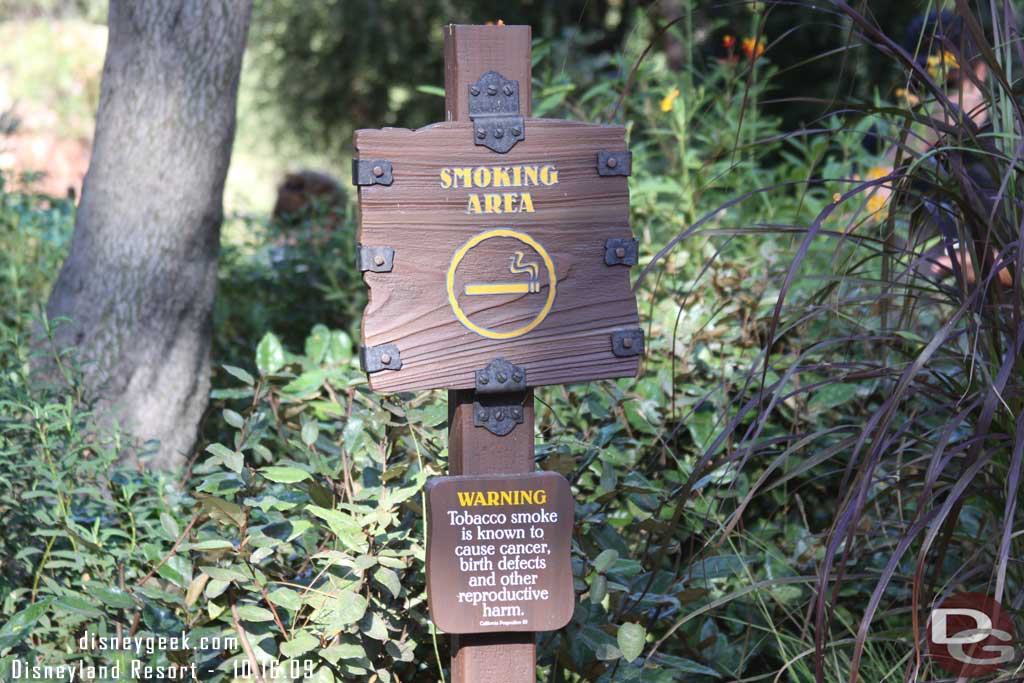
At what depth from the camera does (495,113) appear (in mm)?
2053

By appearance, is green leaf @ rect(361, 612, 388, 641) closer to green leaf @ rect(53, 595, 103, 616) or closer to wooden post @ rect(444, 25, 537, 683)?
wooden post @ rect(444, 25, 537, 683)

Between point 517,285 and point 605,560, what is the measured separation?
1.88ft

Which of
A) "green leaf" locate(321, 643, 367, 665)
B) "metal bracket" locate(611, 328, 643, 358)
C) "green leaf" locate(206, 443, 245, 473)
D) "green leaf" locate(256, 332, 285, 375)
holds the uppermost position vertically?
"green leaf" locate(256, 332, 285, 375)

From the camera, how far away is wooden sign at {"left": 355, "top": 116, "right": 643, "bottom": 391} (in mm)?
1997

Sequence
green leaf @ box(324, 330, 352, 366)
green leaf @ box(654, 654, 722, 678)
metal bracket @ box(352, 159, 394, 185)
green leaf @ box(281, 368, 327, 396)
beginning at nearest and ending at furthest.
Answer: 1. metal bracket @ box(352, 159, 394, 185)
2. green leaf @ box(654, 654, 722, 678)
3. green leaf @ box(281, 368, 327, 396)
4. green leaf @ box(324, 330, 352, 366)

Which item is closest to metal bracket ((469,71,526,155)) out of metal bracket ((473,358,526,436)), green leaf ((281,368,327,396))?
metal bracket ((473,358,526,436))

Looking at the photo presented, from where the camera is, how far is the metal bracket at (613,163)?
6.88ft

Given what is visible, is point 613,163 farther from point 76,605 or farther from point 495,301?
point 76,605

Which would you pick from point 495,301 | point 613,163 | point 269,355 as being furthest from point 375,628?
point 269,355

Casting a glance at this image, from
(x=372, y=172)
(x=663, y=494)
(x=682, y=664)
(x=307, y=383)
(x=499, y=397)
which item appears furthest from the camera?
(x=307, y=383)

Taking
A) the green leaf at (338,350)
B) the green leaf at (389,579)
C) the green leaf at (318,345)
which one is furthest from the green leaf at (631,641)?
the green leaf at (338,350)

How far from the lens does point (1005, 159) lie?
211cm

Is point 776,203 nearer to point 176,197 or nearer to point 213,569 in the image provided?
point 176,197

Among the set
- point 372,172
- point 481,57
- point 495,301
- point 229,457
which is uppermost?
point 481,57
